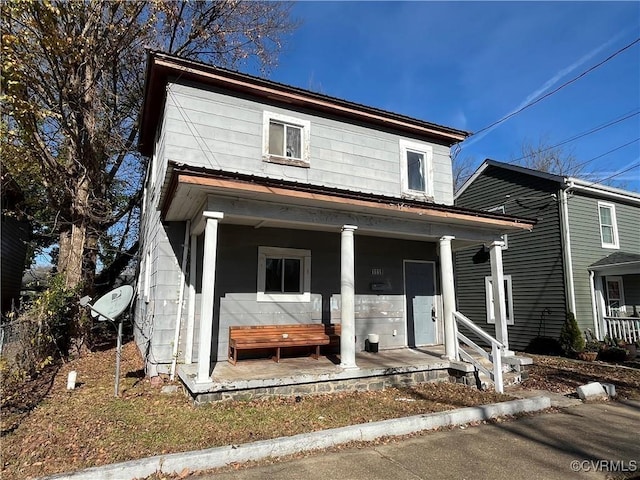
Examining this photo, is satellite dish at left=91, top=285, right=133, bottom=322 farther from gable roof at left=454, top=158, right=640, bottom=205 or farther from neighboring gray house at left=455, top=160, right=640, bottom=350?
gable roof at left=454, top=158, right=640, bottom=205

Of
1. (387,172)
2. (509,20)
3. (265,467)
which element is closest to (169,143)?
(387,172)

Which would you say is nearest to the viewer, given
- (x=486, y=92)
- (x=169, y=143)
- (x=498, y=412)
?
(x=498, y=412)

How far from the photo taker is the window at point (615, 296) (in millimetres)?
14086

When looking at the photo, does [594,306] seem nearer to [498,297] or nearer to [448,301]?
[498,297]

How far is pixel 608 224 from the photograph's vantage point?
14.6 metres

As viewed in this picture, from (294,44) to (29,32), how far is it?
35.7ft

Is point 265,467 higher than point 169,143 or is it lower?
lower

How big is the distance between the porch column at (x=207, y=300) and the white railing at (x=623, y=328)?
43.2 ft

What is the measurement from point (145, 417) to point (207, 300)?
176 cm

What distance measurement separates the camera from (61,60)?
10195mm

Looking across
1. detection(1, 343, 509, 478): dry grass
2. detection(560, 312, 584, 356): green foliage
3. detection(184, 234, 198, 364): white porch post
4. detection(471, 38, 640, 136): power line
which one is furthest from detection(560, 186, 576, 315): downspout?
detection(184, 234, 198, 364): white porch post

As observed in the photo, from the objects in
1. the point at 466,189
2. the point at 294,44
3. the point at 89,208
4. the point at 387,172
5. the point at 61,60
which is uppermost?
the point at 294,44

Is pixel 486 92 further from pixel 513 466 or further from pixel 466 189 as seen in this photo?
pixel 513 466

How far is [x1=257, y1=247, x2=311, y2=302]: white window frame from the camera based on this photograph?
824cm
